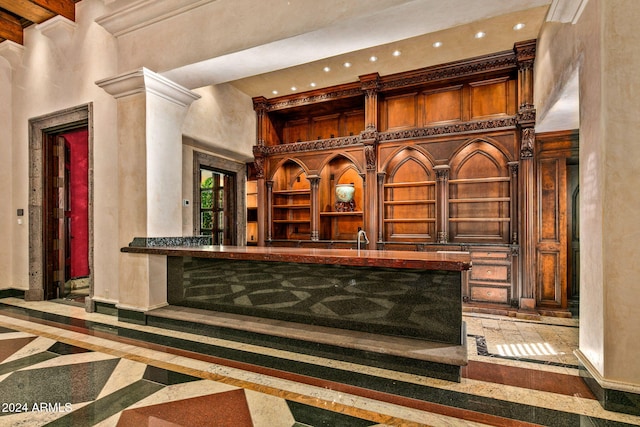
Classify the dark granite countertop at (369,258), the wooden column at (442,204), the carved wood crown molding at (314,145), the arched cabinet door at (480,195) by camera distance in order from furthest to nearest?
1. the carved wood crown molding at (314,145)
2. the wooden column at (442,204)
3. the arched cabinet door at (480,195)
4. the dark granite countertop at (369,258)

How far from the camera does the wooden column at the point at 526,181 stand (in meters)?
4.22

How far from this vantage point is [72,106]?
13.2ft

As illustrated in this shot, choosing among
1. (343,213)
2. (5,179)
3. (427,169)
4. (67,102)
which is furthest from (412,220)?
(5,179)

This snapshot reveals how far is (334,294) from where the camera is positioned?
2.64 meters

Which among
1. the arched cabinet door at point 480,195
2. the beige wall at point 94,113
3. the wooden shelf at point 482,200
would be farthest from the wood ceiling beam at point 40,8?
the wooden shelf at point 482,200

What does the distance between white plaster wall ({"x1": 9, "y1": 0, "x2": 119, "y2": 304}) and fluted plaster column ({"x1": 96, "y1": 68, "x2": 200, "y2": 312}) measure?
0.90ft

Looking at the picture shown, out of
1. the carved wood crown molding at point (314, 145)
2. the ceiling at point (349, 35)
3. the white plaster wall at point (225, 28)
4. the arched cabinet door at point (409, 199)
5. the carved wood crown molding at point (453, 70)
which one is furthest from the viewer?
the carved wood crown molding at point (314, 145)

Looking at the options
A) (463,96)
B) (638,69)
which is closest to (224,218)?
(463,96)

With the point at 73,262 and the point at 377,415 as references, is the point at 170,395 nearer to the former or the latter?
the point at 377,415

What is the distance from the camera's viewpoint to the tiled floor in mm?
1729

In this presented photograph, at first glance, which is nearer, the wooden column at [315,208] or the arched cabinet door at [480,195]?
the arched cabinet door at [480,195]

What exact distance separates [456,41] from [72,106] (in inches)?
198

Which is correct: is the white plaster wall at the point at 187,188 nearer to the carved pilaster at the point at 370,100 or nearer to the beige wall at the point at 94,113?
the beige wall at the point at 94,113

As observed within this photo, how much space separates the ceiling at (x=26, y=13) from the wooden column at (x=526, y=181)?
576cm
